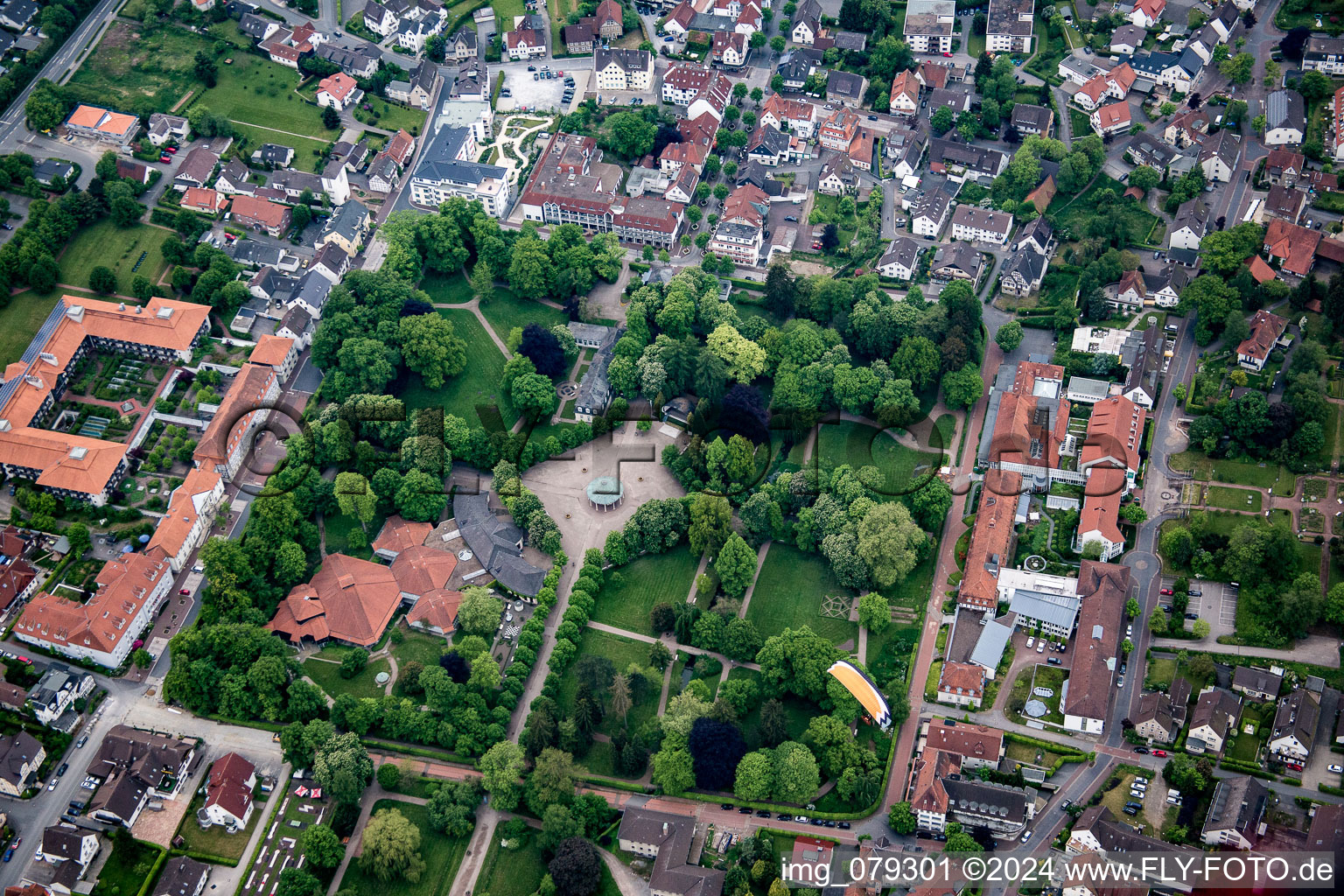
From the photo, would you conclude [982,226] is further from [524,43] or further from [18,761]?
[18,761]

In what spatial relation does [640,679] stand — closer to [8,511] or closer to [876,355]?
[876,355]

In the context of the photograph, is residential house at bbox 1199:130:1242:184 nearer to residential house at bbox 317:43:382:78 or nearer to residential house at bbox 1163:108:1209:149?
residential house at bbox 1163:108:1209:149

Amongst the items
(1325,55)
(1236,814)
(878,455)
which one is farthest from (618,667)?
(1325,55)

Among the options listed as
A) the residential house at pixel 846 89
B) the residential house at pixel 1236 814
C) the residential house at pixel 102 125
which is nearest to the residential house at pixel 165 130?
the residential house at pixel 102 125

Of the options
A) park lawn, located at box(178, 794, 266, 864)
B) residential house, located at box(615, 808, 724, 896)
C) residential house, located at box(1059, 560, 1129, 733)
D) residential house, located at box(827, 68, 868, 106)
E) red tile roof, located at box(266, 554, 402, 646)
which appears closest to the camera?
residential house, located at box(615, 808, 724, 896)

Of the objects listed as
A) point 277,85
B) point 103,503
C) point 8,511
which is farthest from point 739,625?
point 277,85

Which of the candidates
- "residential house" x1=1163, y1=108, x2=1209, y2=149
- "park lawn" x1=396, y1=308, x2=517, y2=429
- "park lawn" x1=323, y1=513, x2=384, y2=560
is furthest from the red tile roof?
"residential house" x1=1163, y1=108, x2=1209, y2=149
